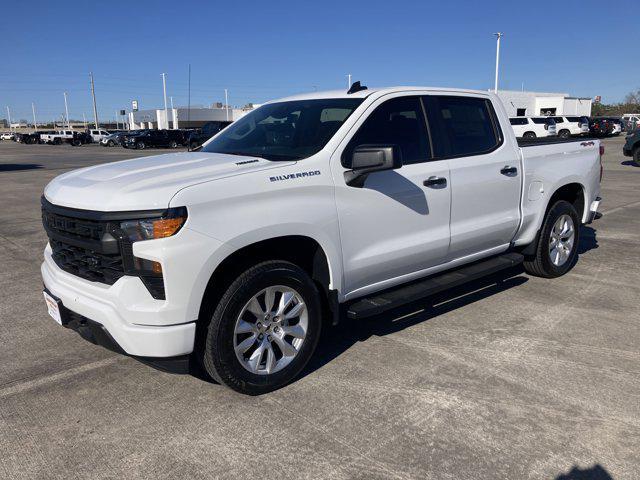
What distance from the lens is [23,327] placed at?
15.3 ft

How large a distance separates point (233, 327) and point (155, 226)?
2.45 ft

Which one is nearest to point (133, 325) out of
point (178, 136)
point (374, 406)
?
point (374, 406)

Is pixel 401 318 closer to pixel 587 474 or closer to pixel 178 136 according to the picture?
pixel 587 474

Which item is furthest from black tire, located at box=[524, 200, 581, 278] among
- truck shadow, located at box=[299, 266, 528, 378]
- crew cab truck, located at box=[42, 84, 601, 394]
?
crew cab truck, located at box=[42, 84, 601, 394]

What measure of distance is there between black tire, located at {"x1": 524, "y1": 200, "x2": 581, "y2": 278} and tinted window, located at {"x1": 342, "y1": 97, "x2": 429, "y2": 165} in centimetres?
199

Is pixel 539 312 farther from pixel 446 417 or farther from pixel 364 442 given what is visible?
pixel 364 442

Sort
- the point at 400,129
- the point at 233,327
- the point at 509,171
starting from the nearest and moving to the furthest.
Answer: the point at 233,327
the point at 400,129
the point at 509,171

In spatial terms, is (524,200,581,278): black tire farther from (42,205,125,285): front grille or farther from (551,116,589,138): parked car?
(551,116,589,138): parked car

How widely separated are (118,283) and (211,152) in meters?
1.61

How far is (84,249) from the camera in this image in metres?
3.27

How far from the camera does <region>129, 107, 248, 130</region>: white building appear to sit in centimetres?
Answer: 7938

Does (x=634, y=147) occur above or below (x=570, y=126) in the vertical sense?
below

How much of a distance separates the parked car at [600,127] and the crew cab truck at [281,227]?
41.1 m

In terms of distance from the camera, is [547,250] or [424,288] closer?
[424,288]
